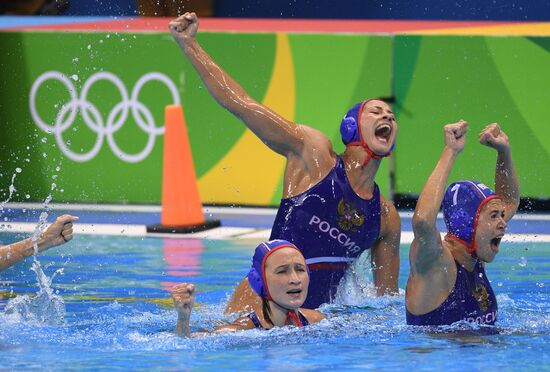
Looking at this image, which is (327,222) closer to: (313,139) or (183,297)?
(313,139)

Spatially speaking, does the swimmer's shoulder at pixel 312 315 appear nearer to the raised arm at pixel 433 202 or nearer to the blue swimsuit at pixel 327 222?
the blue swimsuit at pixel 327 222

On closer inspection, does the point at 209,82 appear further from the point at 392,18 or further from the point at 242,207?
the point at 392,18

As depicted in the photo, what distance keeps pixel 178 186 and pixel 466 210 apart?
491cm

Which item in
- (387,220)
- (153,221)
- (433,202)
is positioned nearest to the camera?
(433,202)

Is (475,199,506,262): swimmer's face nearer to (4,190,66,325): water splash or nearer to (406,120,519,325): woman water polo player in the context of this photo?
(406,120,519,325): woman water polo player

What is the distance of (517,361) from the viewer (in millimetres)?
5559

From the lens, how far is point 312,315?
20.5ft

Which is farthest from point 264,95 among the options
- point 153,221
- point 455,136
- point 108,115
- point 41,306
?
point 455,136

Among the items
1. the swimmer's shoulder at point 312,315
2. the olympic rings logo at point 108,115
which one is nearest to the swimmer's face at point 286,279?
the swimmer's shoulder at point 312,315

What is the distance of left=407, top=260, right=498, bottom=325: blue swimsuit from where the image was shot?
5.77 metres

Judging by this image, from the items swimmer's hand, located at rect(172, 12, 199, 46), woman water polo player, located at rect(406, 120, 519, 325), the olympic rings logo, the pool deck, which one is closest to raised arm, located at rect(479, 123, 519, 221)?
woman water polo player, located at rect(406, 120, 519, 325)

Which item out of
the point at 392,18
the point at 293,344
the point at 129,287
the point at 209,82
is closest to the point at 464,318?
the point at 293,344

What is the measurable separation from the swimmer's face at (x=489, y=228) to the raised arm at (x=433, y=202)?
30 centimetres

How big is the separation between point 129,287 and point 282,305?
2410 millimetres
